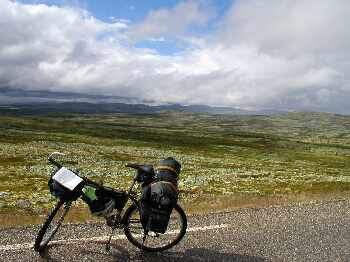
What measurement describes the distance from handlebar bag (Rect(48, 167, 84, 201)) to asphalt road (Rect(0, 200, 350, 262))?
4.45 ft

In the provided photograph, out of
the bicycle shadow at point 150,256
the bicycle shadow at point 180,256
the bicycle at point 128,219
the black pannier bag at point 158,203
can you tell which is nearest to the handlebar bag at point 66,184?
the bicycle at point 128,219

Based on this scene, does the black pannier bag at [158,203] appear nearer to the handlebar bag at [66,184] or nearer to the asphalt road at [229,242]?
the asphalt road at [229,242]

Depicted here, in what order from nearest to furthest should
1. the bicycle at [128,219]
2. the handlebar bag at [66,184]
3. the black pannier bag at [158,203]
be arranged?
the handlebar bag at [66,184]
the bicycle at [128,219]
the black pannier bag at [158,203]

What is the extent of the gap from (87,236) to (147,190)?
258cm

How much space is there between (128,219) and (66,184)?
6.12 feet

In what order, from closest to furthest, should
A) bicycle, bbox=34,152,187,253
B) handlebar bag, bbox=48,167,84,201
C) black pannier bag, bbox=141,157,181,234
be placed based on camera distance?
handlebar bag, bbox=48,167,84,201 < bicycle, bbox=34,152,187,253 < black pannier bag, bbox=141,157,181,234

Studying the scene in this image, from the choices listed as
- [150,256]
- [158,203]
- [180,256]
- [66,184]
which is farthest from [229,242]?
[66,184]

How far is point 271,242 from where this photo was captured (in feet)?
39.2

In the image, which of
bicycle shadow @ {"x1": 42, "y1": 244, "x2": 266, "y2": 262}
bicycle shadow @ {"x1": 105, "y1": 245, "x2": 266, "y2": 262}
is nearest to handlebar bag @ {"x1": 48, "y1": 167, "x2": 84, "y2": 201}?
bicycle shadow @ {"x1": 42, "y1": 244, "x2": 266, "y2": 262}

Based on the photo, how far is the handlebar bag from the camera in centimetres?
966

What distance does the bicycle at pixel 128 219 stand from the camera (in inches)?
387

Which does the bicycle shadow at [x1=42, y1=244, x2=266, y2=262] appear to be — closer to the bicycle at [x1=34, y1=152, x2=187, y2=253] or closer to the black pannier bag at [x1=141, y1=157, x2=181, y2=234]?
the bicycle at [x1=34, y1=152, x2=187, y2=253]

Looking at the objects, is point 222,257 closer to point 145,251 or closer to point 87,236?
point 145,251

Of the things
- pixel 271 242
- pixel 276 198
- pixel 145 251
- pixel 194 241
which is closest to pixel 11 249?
pixel 145 251
